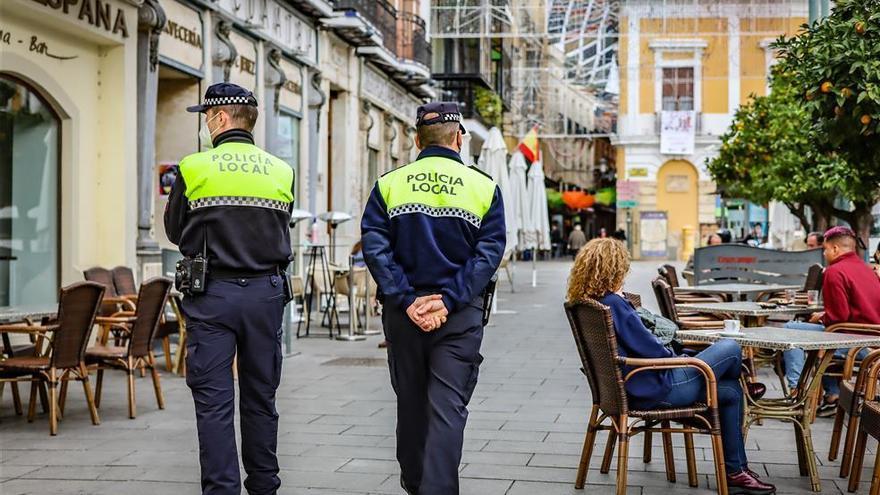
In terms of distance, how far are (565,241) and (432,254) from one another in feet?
211

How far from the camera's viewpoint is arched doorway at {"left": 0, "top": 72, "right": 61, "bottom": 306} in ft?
43.3

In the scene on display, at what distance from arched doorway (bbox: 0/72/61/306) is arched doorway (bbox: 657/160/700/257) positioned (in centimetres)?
4360

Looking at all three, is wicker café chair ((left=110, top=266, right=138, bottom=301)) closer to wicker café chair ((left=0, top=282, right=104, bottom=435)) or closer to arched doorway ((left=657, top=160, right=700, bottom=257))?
wicker café chair ((left=0, top=282, right=104, bottom=435))

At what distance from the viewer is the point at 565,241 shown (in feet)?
227

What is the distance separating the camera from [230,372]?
559cm

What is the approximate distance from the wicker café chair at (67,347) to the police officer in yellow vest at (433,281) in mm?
3683

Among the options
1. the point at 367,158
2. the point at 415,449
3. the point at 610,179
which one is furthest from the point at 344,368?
the point at 610,179

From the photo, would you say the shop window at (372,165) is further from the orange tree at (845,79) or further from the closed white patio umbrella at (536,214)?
the orange tree at (845,79)

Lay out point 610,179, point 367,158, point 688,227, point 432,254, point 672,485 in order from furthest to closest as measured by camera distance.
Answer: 1. point 610,179
2. point 688,227
3. point 367,158
4. point 672,485
5. point 432,254

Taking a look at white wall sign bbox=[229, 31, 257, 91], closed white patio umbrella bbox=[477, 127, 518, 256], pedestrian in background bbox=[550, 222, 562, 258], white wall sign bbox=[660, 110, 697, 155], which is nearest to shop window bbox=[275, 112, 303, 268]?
white wall sign bbox=[229, 31, 257, 91]

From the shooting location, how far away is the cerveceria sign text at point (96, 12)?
13.0 metres

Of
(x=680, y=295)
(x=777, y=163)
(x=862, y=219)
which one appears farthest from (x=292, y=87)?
(x=680, y=295)

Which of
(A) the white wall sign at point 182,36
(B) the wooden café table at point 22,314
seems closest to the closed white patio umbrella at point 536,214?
(A) the white wall sign at point 182,36

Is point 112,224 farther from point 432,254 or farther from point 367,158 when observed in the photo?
point 367,158
